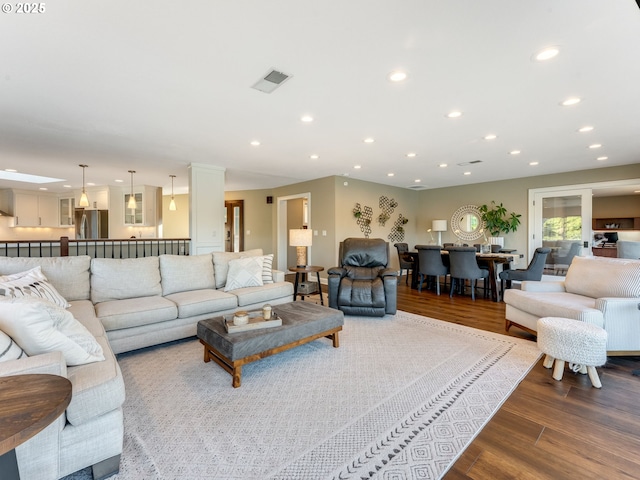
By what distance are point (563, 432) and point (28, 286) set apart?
3845 mm

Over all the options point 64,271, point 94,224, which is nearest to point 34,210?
point 94,224

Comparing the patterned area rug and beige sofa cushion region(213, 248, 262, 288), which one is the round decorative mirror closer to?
the patterned area rug

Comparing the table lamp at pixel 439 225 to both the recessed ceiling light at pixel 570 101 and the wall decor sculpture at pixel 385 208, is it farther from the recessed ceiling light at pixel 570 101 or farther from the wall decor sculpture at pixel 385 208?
the recessed ceiling light at pixel 570 101

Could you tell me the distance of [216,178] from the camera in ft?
18.1

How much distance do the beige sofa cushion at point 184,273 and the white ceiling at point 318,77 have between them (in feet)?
5.21

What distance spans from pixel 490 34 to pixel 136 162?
5393 mm

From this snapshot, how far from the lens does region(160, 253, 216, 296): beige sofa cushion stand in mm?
3443

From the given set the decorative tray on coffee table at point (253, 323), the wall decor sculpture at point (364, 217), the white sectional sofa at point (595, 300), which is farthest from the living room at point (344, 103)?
the wall decor sculpture at point (364, 217)

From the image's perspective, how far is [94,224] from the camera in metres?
7.44

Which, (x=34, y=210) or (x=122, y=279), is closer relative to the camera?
(x=122, y=279)

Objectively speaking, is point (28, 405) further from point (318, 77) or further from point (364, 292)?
point (364, 292)

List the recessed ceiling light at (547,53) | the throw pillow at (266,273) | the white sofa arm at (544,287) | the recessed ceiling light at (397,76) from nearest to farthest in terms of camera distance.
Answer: the recessed ceiling light at (547,53) → the recessed ceiling light at (397,76) → the white sofa arm at (544,287) → the throw pillow at (266,273)

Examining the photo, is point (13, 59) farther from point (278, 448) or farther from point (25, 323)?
point (278, 448)

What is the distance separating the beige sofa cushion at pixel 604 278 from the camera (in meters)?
2.73
